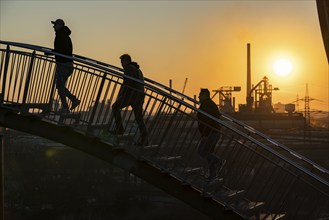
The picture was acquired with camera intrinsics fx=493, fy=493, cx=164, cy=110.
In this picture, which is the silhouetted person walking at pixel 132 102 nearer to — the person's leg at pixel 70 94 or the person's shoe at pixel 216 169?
the person's leg at pixel 70 94

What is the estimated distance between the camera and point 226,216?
1023cm

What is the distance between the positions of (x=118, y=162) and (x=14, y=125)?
8.51 ft

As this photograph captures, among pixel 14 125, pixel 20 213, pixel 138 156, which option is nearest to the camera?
pixel 138 156

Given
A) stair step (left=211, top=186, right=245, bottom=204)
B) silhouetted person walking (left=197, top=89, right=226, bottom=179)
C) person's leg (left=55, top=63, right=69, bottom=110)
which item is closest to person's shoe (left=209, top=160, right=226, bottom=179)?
silhouetted person walking (left=197, top=89, right=226, bottom=179)

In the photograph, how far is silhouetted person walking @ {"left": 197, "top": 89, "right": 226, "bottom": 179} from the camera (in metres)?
9.80

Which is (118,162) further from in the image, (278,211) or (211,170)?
(278,211)

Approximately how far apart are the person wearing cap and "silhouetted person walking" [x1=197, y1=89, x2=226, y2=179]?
2.71 m

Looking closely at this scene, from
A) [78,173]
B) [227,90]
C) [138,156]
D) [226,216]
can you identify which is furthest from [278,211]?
[227,90]

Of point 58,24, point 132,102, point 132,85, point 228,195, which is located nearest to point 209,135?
point 228,195

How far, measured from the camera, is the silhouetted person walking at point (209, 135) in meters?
9.80

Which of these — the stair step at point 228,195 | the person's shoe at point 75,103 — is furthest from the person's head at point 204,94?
the person's shoe at point 75,103

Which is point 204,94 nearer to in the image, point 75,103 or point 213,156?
point 213,156

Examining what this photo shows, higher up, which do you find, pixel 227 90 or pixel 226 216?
pixel 226 216

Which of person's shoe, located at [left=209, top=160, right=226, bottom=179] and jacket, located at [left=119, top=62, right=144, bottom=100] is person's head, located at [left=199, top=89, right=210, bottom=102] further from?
person's shoe, located at [left=209, top=160, right=226, bottom=179]
